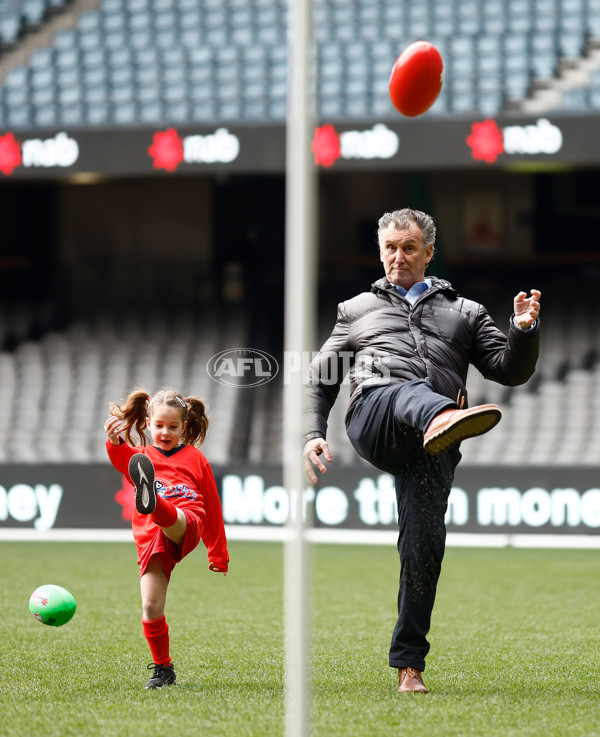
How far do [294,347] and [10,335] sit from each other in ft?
39.8

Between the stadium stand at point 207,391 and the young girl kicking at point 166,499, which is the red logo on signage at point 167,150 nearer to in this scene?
the stadium stand at point 207,391

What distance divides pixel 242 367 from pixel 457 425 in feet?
39.8

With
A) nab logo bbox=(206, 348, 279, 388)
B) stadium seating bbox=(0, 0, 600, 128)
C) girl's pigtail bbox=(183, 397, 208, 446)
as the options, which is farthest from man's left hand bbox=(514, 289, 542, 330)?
nab logo bbox=(206, 348, 279, 388)

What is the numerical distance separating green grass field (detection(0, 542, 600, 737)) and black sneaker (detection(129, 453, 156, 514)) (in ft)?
2.16

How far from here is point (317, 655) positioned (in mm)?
4805

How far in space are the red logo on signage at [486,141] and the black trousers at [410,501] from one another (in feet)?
25.6

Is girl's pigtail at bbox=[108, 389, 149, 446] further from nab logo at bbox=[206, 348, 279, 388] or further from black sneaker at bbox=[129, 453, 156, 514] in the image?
nab logo at bbox=[206, 348, 279, 388]

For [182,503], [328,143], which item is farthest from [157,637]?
[328,143]

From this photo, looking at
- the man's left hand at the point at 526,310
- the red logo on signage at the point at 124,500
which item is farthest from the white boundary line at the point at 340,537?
the man's left hand at the point at 526,310

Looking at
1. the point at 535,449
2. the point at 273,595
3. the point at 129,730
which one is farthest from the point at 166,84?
the point at 129,730

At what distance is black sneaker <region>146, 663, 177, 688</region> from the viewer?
4.01 meters

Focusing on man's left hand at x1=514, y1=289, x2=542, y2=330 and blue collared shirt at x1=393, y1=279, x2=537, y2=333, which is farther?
blue collared shirt at x1=393, y1=279, x2=537, y2=333

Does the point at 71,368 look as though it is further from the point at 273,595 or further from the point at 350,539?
the point at 273,595

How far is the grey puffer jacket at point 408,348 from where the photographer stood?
3.92m
